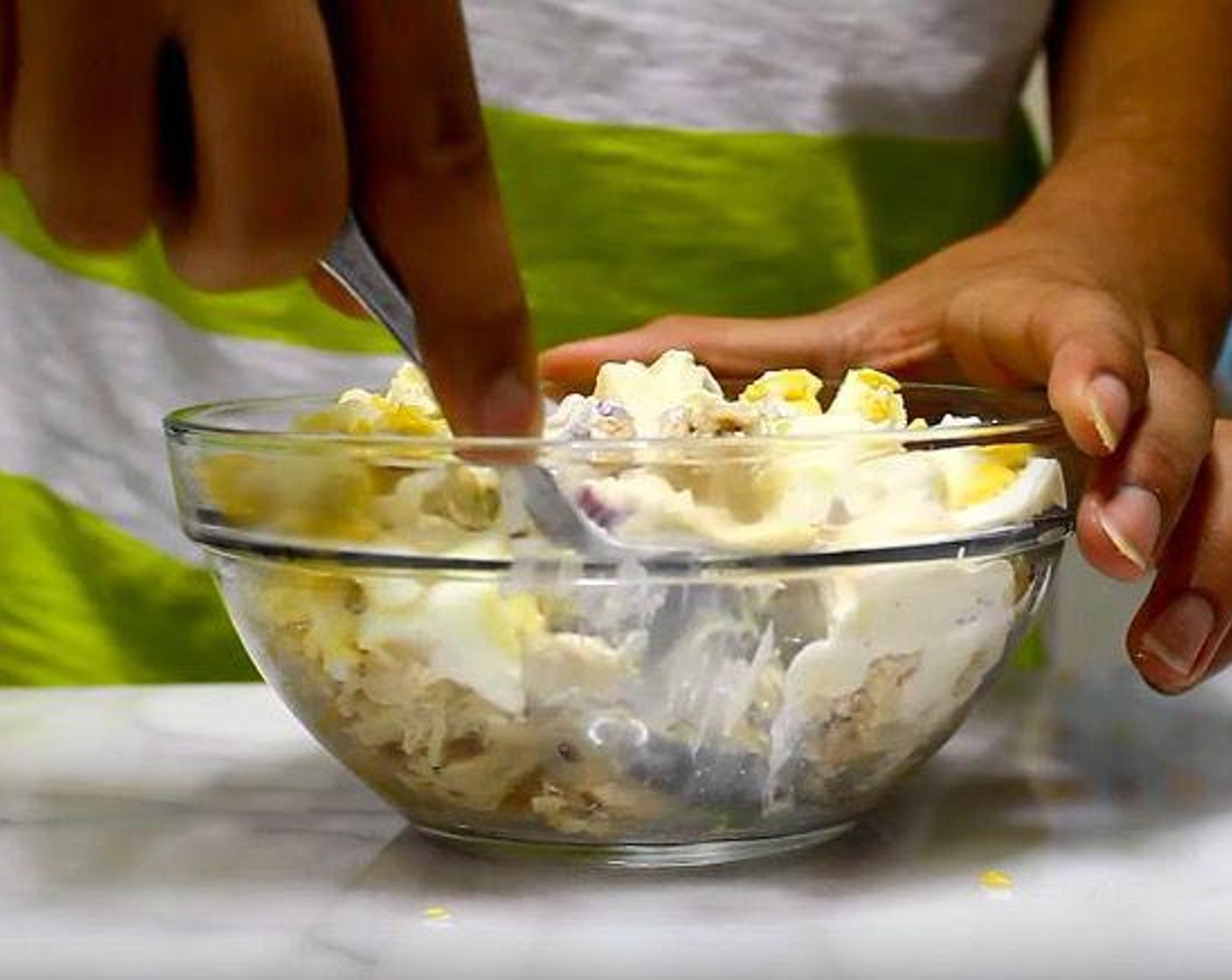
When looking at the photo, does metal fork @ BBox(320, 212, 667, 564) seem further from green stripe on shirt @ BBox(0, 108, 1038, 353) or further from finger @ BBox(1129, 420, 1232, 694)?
green stripe on shirt @ BBox(0, 108, 1038, 353)

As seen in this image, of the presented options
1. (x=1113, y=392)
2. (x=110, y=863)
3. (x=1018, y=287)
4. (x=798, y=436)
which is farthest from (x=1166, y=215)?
(x=110, y=863)

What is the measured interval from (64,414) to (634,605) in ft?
1.57

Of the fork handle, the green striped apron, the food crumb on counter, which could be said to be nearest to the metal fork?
the fork handle

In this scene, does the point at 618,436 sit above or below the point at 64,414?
above

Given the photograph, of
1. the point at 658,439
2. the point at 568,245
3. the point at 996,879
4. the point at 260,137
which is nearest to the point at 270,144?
the point at 260,137

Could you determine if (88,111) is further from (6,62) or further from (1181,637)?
(1181,637)

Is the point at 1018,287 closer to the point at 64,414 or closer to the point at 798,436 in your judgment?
the point at 798,436

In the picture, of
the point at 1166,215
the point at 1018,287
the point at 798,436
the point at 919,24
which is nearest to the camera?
the point at 798,436

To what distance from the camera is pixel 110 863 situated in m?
0.53

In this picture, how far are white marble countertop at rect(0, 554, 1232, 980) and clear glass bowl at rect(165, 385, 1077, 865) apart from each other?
0.07 feet

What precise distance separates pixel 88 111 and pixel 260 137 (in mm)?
34

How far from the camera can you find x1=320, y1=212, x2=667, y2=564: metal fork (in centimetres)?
44

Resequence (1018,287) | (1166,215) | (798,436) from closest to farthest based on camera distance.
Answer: (798,436), (1018,287), (1166,215)

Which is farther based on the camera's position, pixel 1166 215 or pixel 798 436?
pixel 1166 215
